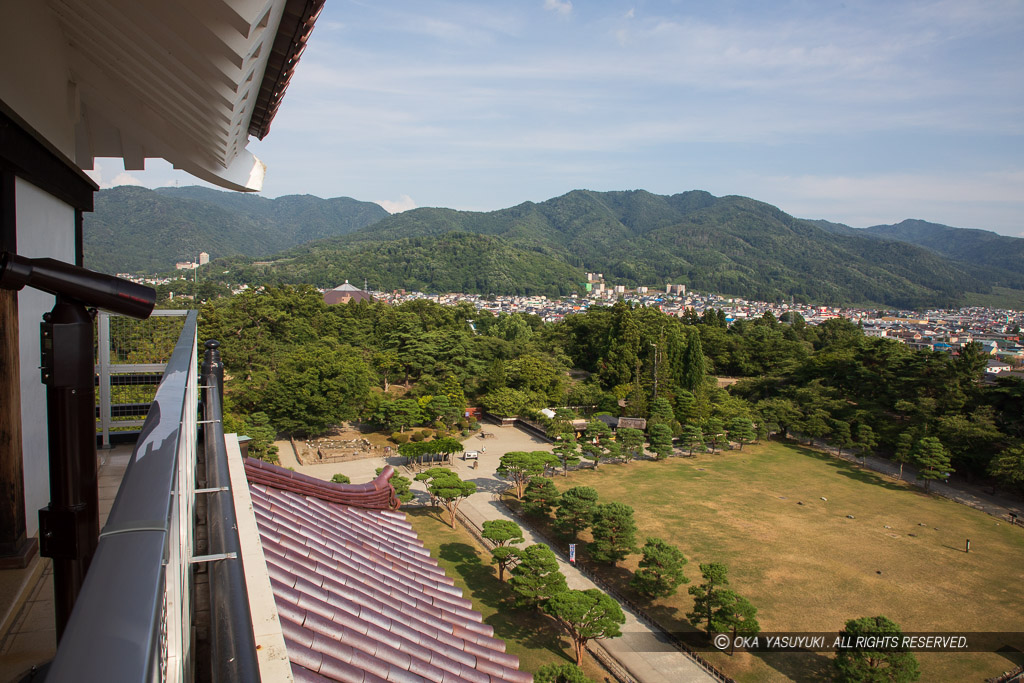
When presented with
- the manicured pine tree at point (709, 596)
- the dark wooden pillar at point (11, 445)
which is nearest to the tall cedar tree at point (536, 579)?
the manicured pine tree at point (709, 596)

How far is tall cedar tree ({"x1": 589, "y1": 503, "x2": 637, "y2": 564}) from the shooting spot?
1091 centimetres

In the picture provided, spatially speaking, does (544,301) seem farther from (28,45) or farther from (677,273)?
(28,45)

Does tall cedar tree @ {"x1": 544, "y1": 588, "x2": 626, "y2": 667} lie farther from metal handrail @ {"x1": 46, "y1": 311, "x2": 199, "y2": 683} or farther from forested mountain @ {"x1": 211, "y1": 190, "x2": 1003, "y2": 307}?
forested mountain @ {"x1": 211, "y1": 190, "x2": 1003, "y2": 307}

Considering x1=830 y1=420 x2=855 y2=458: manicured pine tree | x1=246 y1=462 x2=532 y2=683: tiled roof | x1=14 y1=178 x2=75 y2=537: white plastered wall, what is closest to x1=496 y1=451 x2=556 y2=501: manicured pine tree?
x1=246 y1=462 x2=532 y2=683: tiled roof

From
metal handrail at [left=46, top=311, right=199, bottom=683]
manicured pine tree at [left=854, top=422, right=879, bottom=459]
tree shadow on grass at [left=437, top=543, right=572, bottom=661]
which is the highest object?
metal handrail at [left=46, top=311, right=199, bottom=683]

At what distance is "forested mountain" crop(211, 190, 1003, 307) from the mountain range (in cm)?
37

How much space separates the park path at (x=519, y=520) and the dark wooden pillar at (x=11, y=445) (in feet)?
25.0

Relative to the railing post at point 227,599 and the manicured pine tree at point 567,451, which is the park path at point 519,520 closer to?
the manicured pine tree at point 567,451

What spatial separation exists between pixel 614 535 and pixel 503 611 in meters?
2.62

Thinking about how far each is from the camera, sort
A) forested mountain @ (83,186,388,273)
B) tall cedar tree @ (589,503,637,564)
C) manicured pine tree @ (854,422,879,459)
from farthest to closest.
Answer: forested mountain @ (83,186,388,273) < manicured pine tree @ (854,422,879,459) < tall cedar tree @ (589,503,637,564)

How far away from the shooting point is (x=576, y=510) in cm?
1194

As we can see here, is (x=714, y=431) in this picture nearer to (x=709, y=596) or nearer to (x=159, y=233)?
(x=709, y=596)

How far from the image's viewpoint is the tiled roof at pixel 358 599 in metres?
2.13

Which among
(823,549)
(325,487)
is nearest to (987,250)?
(823,549)
